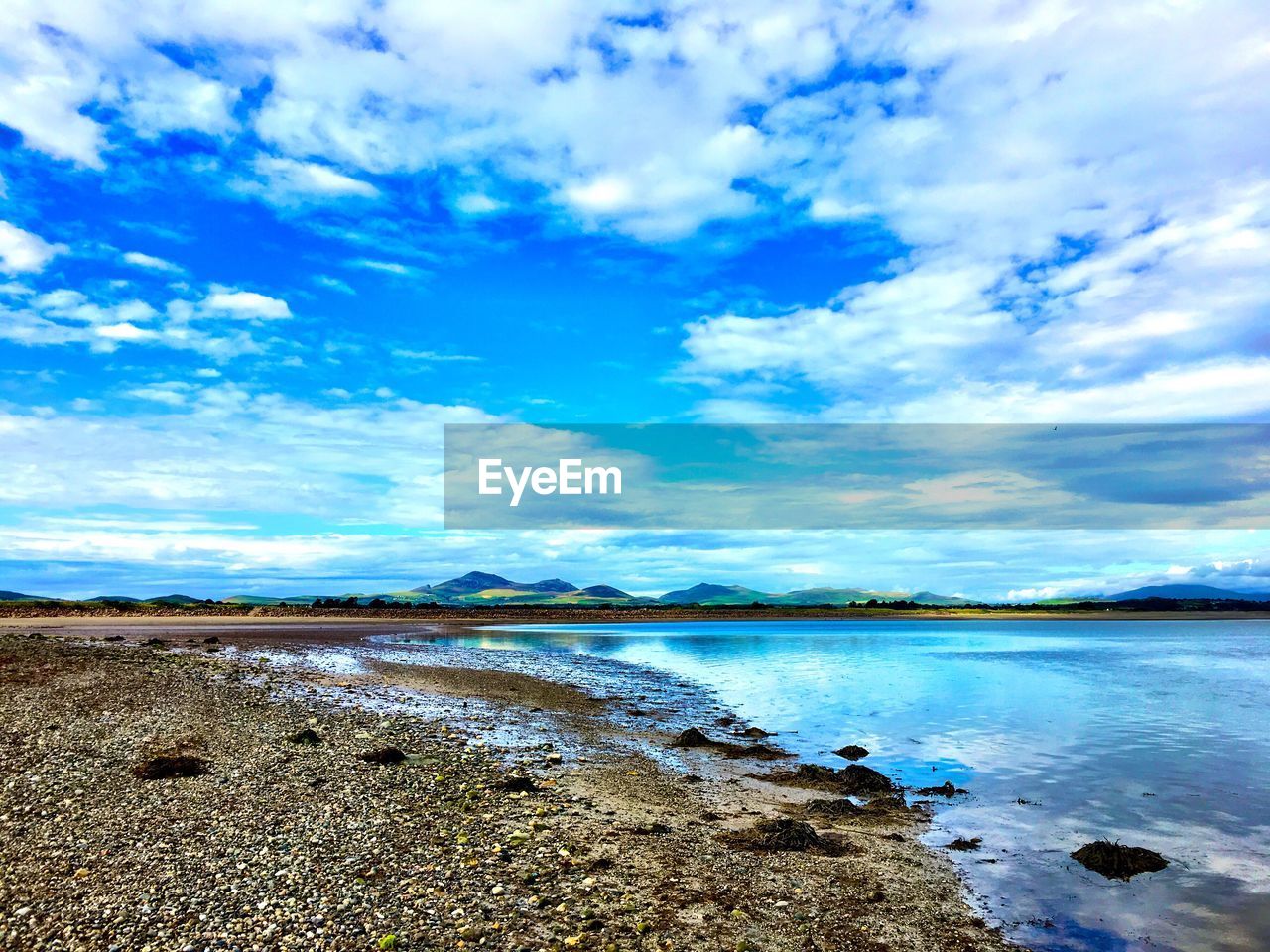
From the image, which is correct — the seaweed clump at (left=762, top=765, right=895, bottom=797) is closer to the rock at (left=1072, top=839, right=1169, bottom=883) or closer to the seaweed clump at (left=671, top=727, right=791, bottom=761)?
the seaweed clump at (left=671, top=727, right=791, bottom=761)

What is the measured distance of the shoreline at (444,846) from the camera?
404 inches

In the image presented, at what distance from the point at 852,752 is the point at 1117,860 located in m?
10.5

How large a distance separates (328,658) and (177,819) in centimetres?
3670

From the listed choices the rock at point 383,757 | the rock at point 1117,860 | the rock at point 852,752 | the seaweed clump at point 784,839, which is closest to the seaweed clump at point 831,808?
the seaweed clump at point 784,839

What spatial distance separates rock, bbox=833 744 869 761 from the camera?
23.7 m

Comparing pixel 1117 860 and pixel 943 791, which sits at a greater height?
pixel 1117 860

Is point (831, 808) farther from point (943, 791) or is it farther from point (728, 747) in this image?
point (728, 747)

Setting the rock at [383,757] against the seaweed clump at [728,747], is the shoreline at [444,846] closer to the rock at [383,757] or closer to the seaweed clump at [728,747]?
the rock at [383,757]

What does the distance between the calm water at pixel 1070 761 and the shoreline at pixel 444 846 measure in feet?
6.44

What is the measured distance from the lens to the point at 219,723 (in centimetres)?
2277

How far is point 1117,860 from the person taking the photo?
1384 cm

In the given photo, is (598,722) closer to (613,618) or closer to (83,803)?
(83,803)

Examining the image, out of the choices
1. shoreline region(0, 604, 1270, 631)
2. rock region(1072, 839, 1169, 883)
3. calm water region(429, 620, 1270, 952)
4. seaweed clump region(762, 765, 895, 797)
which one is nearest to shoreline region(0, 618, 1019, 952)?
seaweed clump region(762, 765, 895, 797)

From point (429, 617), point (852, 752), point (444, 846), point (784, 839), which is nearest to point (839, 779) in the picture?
point (852, 752)
